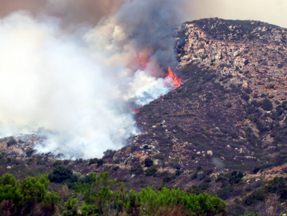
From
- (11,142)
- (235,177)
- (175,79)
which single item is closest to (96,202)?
(235,177)

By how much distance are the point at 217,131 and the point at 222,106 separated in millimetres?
11287

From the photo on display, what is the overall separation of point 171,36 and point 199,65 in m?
23.9

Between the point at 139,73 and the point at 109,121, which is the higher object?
the point at 139,73

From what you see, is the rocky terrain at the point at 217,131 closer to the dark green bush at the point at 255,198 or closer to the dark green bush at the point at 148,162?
the dark green bush at the point at 255,198

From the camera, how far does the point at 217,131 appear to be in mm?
79688

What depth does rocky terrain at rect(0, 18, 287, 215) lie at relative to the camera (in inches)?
2016

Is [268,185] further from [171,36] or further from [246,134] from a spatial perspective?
[171,36]

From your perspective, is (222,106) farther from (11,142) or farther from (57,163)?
(11,142)

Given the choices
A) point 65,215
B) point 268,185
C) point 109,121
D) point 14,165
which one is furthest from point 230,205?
point 109,121

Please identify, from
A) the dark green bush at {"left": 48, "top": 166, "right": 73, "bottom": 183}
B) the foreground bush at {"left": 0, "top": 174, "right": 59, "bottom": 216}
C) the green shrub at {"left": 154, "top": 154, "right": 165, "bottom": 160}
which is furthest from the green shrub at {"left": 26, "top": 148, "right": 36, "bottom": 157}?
the foreground bush at {"left": 0, "top": 174, "right": 59, "bottom": 216}

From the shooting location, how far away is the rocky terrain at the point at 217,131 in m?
51.2

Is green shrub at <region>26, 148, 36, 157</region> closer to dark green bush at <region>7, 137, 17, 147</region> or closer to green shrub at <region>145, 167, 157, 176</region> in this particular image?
dark green bush at <region>7, 137, 17, 147</region>

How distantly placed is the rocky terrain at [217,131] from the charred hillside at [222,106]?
0.77 ft

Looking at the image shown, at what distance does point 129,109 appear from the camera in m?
97.2
